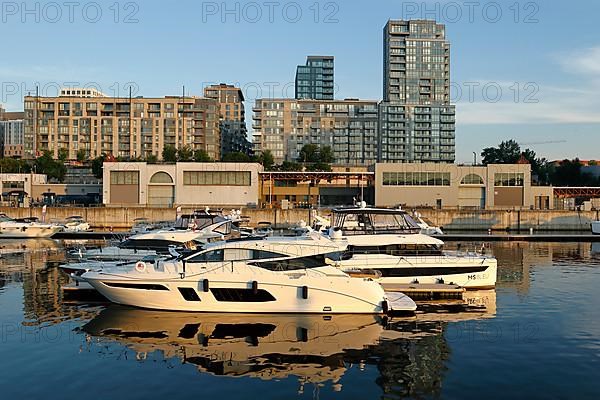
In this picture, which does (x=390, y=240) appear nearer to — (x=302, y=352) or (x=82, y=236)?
(x=302, y=352)

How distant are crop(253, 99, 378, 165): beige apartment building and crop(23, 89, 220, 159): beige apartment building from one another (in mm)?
18680

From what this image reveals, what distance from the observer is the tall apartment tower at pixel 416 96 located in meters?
151

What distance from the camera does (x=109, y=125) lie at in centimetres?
14500

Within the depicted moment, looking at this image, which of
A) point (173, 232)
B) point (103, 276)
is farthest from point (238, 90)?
point (103, 276)

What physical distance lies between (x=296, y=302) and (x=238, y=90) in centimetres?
17004

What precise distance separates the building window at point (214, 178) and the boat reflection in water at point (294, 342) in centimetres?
6087

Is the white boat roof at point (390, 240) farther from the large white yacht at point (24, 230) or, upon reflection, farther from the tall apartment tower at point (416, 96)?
the tall apartment tower at point (416, 96)

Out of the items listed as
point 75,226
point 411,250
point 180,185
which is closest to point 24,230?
point 75,226

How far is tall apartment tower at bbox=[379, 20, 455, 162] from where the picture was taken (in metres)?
151

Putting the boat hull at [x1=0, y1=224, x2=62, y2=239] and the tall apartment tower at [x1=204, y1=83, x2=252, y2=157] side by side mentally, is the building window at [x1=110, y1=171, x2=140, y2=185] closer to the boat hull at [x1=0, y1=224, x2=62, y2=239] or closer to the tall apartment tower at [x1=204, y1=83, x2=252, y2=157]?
the boat hull at [x1=0, y1=224, x2=62, y2=239]

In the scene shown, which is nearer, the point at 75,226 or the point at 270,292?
the point at 270,292

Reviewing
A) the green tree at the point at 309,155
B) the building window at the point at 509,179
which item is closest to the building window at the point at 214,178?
the building window at the point at 509,179

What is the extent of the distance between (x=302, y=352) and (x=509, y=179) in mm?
79565

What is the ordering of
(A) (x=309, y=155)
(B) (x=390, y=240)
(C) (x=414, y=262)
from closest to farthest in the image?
(C) (x=414, y=262), (B) (x=390, y=240), (A) (x=309, y=155)
